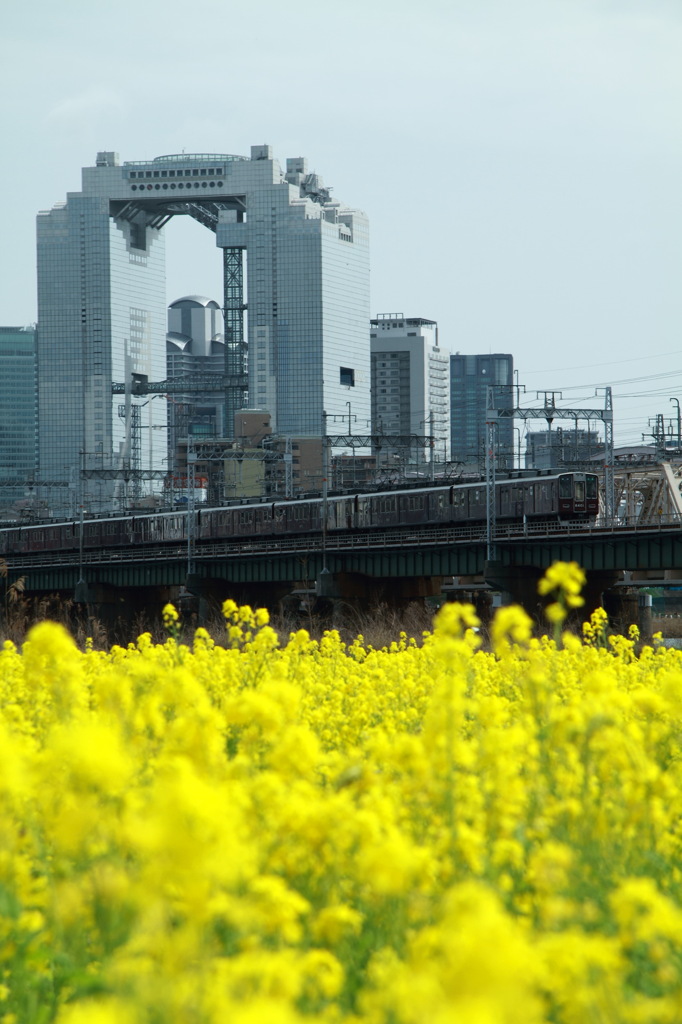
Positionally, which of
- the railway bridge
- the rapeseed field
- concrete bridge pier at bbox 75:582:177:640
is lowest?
concrete bridge pier at bbox 75:582:177:640

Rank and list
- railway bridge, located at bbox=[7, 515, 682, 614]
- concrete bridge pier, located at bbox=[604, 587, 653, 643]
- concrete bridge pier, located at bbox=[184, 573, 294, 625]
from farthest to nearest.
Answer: concrete bridge pier, located at bbox=[184, 573, 294, 625] → concrete bridge pier, located at bbox=[604, 587, 653, 643] → railway bridge, located at bbox=[7, 515, 682, 614]

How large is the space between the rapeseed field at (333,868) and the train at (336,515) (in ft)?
137

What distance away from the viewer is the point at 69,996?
5547 mm

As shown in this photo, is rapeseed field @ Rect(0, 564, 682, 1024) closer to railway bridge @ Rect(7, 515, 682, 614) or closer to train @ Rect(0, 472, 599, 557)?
railway bridge @ Rect(7, 515, 682, 614)

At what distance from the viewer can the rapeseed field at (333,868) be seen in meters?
3.73

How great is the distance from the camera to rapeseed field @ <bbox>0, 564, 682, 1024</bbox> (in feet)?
12.2

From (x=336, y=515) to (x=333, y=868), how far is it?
53.2 meters

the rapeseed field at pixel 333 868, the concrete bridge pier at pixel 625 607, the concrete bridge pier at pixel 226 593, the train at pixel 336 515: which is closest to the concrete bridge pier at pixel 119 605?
the train at pixel 336 515

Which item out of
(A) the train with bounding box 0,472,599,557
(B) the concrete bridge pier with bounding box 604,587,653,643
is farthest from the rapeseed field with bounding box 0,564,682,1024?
(B) the concrete bridge pier with bounding box 604,587,653,643

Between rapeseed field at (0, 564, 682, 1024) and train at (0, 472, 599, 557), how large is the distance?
41.7 m

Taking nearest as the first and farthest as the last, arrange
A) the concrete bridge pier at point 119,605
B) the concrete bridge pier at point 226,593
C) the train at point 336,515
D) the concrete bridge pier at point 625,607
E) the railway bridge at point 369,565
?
the railway bridge at point 369,565
the train at point 336,515
the concrete bridge pier at point 625,607
the concrete bridge pier at point 226,593
the concrete bridge pier at point 119,605

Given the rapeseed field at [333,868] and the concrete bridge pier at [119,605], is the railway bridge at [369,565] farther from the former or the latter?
the rapeseed field at [333,868]

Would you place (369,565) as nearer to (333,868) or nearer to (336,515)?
(336,515)

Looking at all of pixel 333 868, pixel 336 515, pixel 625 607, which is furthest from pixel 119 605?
pixel 333 868
